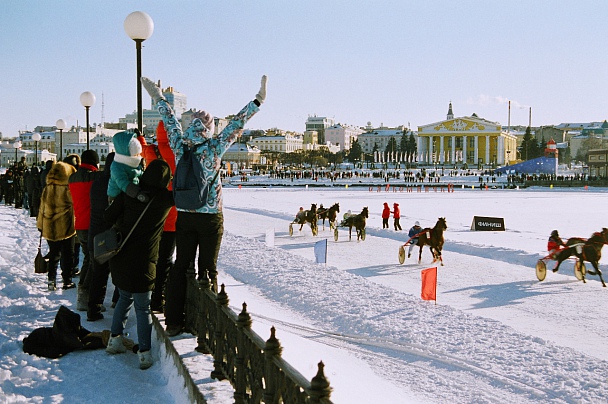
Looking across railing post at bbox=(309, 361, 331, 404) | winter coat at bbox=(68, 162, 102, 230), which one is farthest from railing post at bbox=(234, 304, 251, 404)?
winter coat at bbox=(68, 162, 102, 230)

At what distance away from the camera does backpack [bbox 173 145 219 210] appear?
4.52 meters

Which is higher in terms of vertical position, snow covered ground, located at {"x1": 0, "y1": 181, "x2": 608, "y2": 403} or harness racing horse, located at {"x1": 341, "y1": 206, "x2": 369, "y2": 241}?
harness racing horse, located at {"x1": 341, "y1": 206, "x2": 369, "y2": 241}

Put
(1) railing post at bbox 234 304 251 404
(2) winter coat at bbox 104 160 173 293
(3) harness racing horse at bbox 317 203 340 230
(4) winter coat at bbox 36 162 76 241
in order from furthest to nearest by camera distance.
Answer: (3) harness racing horse at bbox 317 203 340 230 < (4) winter coat at bbox 36 162 76 241 < (2) winter coat at bbox 104 160 173 293 < (1) railing post at bbox 234 304 251 404

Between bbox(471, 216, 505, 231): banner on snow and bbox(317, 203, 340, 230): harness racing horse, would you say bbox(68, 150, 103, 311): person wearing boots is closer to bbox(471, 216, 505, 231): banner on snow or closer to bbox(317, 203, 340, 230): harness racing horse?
bbox(317, 203, 340, 230): harness racing horse

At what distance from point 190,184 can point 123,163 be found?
1.98ft

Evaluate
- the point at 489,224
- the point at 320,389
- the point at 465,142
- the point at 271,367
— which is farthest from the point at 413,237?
the point at 465,142

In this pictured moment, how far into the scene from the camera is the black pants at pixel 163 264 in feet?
17.5

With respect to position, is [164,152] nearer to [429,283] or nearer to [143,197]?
[143,197]

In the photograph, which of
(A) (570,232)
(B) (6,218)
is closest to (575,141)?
(A) (570,232)

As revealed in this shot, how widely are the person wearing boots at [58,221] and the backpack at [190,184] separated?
3319mm

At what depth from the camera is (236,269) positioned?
450 inches

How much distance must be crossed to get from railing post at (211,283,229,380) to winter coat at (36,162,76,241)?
4.01 meters

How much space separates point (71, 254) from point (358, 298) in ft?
13.5

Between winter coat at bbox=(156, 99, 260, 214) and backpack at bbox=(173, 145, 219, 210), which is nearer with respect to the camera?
backpack at bbox=(173, 145, 219, 210)
